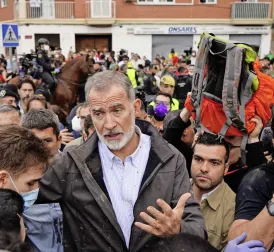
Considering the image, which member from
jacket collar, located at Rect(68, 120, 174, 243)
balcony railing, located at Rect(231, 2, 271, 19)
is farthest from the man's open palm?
balcony railing, located at Rect(231, 2, 271, 19)

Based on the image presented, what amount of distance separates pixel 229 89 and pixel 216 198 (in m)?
0.78

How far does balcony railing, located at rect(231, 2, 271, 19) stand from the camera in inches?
1054

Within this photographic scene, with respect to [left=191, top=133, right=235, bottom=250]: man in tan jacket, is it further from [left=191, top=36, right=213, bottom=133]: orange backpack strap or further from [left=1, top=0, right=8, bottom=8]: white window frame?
[left=1, top=0, right=8, bottom=8]: white window frame

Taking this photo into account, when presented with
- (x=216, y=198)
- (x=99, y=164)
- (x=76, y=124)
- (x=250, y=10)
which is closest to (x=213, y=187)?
(x=216, y=198)

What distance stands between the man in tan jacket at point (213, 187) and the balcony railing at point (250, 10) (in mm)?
25370

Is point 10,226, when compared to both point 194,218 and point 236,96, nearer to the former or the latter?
point 194,218

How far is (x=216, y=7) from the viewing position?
87.9 ft

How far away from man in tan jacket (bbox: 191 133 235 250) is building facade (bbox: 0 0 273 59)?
941 inches

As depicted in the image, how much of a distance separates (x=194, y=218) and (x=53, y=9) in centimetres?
2620

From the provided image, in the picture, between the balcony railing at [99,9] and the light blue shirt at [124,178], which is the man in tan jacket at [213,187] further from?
the balcony railing at [99,9]

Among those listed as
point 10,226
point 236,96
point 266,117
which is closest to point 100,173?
point 10,226

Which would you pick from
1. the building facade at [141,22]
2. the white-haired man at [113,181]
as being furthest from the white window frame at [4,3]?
the white-haired man at [113,181]

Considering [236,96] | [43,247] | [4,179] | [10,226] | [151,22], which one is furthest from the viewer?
[151,22]

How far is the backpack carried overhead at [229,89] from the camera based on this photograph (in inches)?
117
